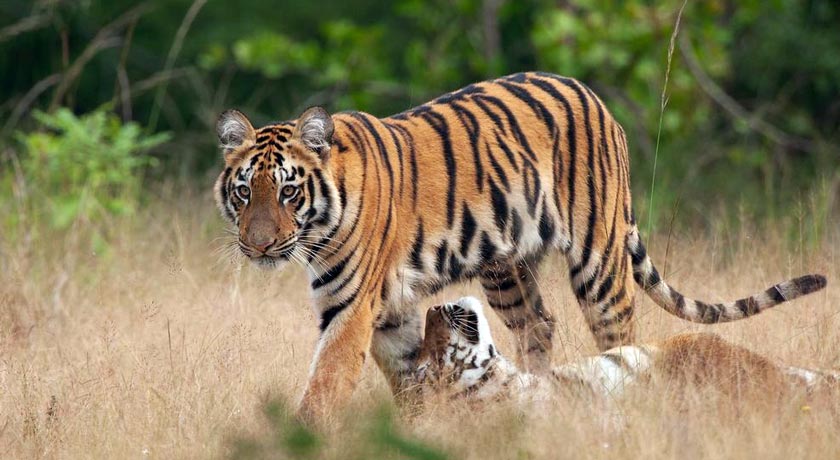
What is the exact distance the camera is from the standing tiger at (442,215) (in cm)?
534

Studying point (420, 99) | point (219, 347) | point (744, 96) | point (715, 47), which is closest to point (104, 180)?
point (219, 347)

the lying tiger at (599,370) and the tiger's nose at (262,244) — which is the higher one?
the tiger's nose at (262,244)

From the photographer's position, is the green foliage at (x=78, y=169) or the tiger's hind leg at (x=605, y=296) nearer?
the tiger's hind leg at (x=605, y=296)

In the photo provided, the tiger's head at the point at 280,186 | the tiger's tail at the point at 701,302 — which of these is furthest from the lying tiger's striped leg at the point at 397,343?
the tiger's tail at the point at 701,302

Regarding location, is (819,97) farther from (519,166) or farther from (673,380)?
(673,380)

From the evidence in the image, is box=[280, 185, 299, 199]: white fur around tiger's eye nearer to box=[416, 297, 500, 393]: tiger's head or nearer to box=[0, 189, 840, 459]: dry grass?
box=[0, 189, 840, 459]: dry grass

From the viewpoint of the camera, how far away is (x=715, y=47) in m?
11.0

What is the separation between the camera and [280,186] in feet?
17.5

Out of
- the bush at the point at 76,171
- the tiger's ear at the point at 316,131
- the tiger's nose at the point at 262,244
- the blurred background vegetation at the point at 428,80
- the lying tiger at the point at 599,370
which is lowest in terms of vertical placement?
the lying tiger at the point at 599,370

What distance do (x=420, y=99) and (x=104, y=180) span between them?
4387mm

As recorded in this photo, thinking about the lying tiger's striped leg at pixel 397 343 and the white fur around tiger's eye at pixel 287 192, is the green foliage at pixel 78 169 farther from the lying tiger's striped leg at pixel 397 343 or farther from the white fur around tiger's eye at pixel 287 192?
the white fur around tiger's eye at pixel 287 192

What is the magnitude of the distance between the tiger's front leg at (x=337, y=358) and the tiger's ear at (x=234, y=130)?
0.77 m

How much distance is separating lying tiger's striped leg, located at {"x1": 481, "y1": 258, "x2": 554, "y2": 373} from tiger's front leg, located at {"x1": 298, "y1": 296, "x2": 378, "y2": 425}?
2.79 feet

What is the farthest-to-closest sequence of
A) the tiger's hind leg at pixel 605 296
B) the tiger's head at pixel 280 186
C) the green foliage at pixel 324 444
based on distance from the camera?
1. the tiger's hind leg at pixel 605 296
2. the tiger's head at pixel 280 186
3. the green foliage at pixel 324 444
